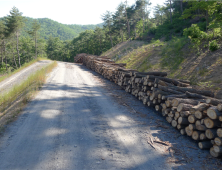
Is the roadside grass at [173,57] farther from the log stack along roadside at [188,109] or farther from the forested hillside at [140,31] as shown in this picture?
the log stack along roadside at [188,109]

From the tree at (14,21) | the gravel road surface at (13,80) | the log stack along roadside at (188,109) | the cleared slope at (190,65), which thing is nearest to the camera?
the log stack along roadside at (188,109)

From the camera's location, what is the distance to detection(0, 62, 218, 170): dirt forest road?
3635 mm

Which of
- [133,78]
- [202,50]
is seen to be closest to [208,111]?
[133,78]

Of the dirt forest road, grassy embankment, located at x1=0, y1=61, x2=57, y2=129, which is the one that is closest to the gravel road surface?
grassy embankment, located at x1=0, y1=61, x2=57, y2=129

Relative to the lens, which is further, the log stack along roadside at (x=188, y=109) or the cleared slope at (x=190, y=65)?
the cleared slope at (x=190, y=65)

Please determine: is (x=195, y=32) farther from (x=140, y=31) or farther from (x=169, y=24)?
(x=140, y=31)

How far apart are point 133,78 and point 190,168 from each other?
5.77 metres

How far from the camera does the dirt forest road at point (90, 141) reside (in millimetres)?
3635

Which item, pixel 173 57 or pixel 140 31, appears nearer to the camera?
pixel 173 57

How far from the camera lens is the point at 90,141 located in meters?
4.48

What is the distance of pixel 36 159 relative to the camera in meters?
3.69

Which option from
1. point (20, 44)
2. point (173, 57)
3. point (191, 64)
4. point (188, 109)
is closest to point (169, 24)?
point (173, 57)

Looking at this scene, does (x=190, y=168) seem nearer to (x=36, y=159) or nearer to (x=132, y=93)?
(x=36, y=159)

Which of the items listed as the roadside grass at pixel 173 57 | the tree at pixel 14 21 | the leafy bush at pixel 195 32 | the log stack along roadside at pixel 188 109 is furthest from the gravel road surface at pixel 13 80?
the tree at pixel 14 21
